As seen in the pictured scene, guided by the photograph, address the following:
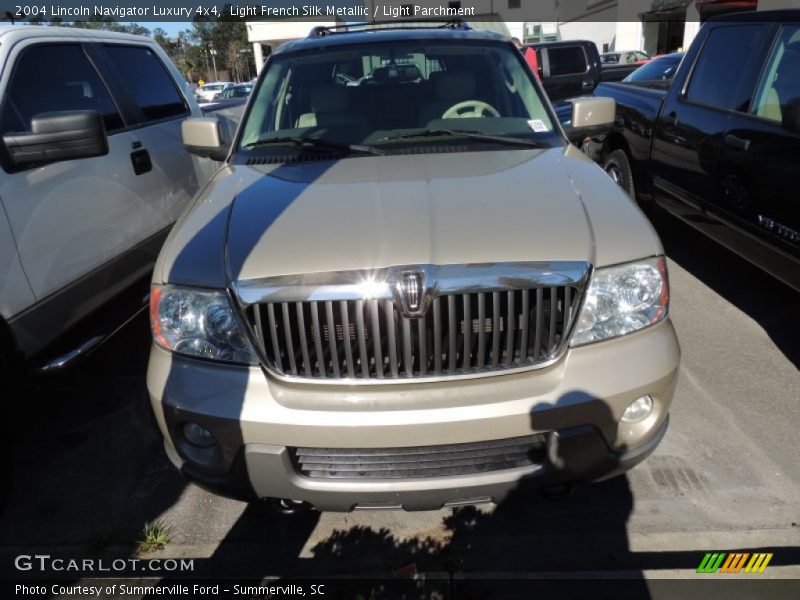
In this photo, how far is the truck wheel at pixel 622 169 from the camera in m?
5.56

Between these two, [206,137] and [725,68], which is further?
[725,68]

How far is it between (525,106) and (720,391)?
6.20 feet

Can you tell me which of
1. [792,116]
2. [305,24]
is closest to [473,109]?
[792,116]

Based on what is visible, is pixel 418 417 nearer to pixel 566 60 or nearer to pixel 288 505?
pixel 288 505

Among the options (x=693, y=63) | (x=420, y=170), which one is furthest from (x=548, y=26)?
(x=420, y=170)

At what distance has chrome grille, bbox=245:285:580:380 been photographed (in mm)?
1986

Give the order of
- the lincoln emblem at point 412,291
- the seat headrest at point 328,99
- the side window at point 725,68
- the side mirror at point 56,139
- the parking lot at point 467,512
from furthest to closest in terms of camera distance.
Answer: the side window at point 725,68 → the seat headrest at point 328,99 → the side mirror at point 56,139 → the parking lot at point 467,512 → the lincoln emblem at point 412,291

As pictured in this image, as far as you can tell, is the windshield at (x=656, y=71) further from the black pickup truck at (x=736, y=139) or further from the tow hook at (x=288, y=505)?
the tow hook at (x=288, y=505)

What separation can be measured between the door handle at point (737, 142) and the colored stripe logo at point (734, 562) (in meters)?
2.31

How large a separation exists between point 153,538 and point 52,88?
2.46m

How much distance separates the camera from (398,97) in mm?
3381

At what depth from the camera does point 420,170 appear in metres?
2.71

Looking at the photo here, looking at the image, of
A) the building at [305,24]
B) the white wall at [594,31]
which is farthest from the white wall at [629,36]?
the building at [305,24]

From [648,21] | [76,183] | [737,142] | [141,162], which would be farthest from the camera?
[648,21]
